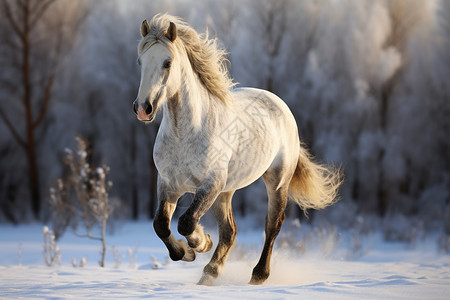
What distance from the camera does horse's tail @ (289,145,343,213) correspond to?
203 inches

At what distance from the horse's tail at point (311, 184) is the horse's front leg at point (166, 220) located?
185 cm

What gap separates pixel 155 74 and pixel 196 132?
598 mm

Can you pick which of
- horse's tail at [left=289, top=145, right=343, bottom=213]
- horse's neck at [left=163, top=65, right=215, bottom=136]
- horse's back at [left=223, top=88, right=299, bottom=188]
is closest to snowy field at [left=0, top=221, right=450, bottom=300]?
horse's tail at [left=289, top=145, right=343, bottom=213]

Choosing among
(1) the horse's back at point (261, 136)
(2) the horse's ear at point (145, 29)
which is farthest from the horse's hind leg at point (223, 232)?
(2) the horse's ear at point (145, 29)

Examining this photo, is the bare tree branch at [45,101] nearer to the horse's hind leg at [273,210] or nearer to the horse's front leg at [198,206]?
the horse's hind leg at [273,210]

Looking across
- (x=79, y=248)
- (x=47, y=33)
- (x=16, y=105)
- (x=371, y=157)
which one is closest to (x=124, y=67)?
(x=47, y=33)

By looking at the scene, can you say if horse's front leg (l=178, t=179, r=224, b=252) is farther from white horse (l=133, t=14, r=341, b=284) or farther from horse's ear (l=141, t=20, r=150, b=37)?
horse's ear (l=141, t=20, r=150, b=37)

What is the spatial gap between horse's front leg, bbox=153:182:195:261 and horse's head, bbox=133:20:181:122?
78 centimetres

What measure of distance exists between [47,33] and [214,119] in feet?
41.8

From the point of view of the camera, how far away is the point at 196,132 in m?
3.55

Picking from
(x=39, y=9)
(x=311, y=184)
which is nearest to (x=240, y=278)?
(x=311, y=184)

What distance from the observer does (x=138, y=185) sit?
17109 millimetres

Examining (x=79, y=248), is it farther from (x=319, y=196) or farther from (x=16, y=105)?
(x=16, y=105)

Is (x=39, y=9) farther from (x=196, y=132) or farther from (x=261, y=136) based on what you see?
(x=196, y=132)
